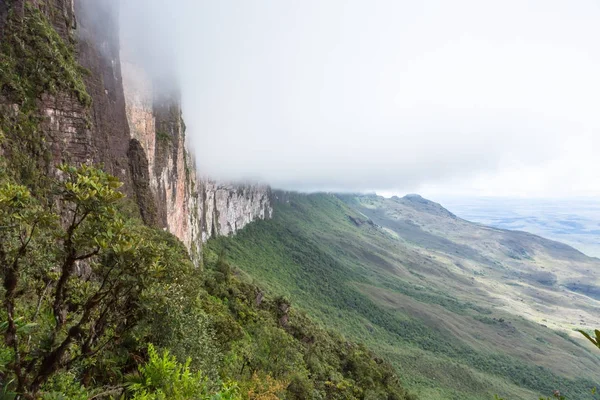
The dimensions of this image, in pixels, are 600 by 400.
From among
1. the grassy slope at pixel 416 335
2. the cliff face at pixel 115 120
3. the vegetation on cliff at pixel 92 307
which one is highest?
the cliff face at pixel 115 120

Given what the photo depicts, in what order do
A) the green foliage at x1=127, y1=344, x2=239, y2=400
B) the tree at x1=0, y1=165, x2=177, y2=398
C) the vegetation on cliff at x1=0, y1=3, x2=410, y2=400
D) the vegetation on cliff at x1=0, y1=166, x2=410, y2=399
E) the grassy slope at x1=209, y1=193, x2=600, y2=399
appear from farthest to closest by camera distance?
the grassy slope at x1=209, y1=193, x2=600, y2=399 < the green foliage at x1=127, y1=344, x2=239, y2=400 < the vegetation on cliff at x1=0, y1=3, x2=410, y2=400 < the vegetation on cliff at x1=0, y1=166, x2=410, y2=399 < the tree at x1=0, y1=165, x2=177, y2=398

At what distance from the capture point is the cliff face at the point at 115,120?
101 ft

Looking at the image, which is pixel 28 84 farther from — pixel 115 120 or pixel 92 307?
pixel 92 307

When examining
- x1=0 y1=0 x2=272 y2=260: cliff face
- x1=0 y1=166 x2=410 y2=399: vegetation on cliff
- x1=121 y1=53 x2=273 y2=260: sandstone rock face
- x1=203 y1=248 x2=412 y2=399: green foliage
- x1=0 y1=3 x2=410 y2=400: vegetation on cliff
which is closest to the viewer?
x1=0 y1=166 x2=410 y2=399: vegetation on cliff

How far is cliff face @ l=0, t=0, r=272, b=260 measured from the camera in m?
30.9

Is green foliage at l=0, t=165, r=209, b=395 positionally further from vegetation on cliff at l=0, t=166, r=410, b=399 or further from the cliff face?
the cliff face

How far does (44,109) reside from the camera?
1144 inches

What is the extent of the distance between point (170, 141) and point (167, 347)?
61941 millimetres

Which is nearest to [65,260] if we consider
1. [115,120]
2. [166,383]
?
[166,383]

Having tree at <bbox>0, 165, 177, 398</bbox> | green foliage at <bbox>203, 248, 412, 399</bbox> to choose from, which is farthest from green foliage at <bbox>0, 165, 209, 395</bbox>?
green foliage at <bbox>203, 248, 412, 399</bbox>

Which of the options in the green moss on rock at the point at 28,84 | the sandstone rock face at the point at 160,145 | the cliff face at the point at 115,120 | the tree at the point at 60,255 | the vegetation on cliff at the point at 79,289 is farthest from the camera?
the sandstone rock face at the point at 160,145

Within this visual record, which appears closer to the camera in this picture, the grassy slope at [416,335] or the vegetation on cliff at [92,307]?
the vegetation on cliff at [92,307]

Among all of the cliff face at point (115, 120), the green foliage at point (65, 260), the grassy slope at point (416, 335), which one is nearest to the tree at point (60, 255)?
the green foliage at point (65, 260)

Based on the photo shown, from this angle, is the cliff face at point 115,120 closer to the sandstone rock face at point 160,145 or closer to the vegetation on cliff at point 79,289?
the sandstone rock face at point 160,145
